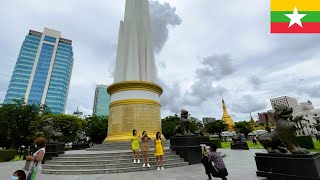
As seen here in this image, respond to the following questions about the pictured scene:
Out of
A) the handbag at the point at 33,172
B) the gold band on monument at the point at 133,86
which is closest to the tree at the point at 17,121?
the gold band on monument at the point at 133,86

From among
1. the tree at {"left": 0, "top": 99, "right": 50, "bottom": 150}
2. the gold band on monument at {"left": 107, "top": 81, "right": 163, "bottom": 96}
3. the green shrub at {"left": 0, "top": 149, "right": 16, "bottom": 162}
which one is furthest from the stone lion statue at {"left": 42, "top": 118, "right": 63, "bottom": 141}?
the tree at {"left": 0, "top": 99, "right": 50, "bottom": 150}

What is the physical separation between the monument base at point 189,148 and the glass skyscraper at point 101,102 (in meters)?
105

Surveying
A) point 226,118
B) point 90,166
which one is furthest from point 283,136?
point 226,118

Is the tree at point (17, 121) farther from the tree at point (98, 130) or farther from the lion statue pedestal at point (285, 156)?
the lion statue pedestal at point (285, 156)

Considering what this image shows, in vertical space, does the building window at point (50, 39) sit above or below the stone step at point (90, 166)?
above

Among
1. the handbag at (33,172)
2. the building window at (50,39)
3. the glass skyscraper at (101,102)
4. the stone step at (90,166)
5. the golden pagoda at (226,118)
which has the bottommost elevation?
the stone step at (90,166)

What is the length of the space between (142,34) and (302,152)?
19694mm

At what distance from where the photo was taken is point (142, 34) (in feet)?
72.0

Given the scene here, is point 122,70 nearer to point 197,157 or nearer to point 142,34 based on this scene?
point 142,34

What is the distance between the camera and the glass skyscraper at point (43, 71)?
3396 inches

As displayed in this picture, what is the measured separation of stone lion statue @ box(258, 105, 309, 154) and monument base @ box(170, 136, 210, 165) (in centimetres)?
502

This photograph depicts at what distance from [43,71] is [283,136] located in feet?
354

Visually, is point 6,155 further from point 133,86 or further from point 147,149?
point 147,149

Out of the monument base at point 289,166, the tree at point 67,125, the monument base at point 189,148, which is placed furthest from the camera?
the tree at point 67,125
